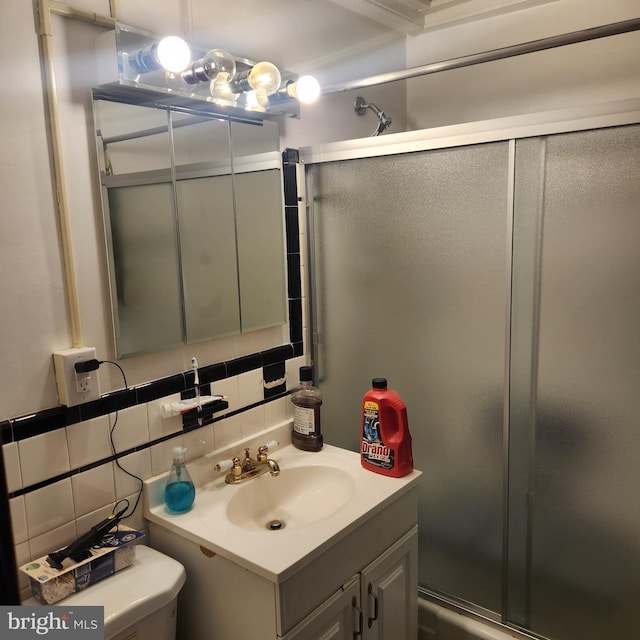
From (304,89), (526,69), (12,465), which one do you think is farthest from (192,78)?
(526,69)

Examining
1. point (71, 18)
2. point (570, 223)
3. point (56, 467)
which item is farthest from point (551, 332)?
point (71, 18)

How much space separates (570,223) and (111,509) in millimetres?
1343

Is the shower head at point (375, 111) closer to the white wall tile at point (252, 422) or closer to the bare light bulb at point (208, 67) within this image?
the bare light bulb at point (208, 67)

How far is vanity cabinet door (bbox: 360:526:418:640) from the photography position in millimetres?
1467

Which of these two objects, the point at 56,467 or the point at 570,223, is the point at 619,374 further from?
the point at 56,467

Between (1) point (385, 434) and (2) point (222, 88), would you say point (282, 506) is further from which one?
(2) point (222, 88)

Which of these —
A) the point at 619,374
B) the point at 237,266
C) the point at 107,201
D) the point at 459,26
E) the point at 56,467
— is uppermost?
the point at 459,26

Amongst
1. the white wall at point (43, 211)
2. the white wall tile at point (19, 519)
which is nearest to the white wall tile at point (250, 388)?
the white wall at point (43, 211)

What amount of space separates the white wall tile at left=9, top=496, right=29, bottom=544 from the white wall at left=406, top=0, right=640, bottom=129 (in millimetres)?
1993

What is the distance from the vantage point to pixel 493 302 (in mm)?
1603

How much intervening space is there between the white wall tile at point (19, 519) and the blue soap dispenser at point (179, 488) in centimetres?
32

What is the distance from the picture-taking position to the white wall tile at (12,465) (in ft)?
3.87

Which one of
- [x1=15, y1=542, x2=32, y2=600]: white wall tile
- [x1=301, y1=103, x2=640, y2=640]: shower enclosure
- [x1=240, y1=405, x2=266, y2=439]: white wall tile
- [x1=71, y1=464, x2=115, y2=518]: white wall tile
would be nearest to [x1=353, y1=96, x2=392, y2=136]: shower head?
[x1=301, y1=103, x2=640, y2=640]: shower enclosure

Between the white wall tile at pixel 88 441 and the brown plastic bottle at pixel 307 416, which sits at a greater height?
the white wall tile at pixel 88 441
